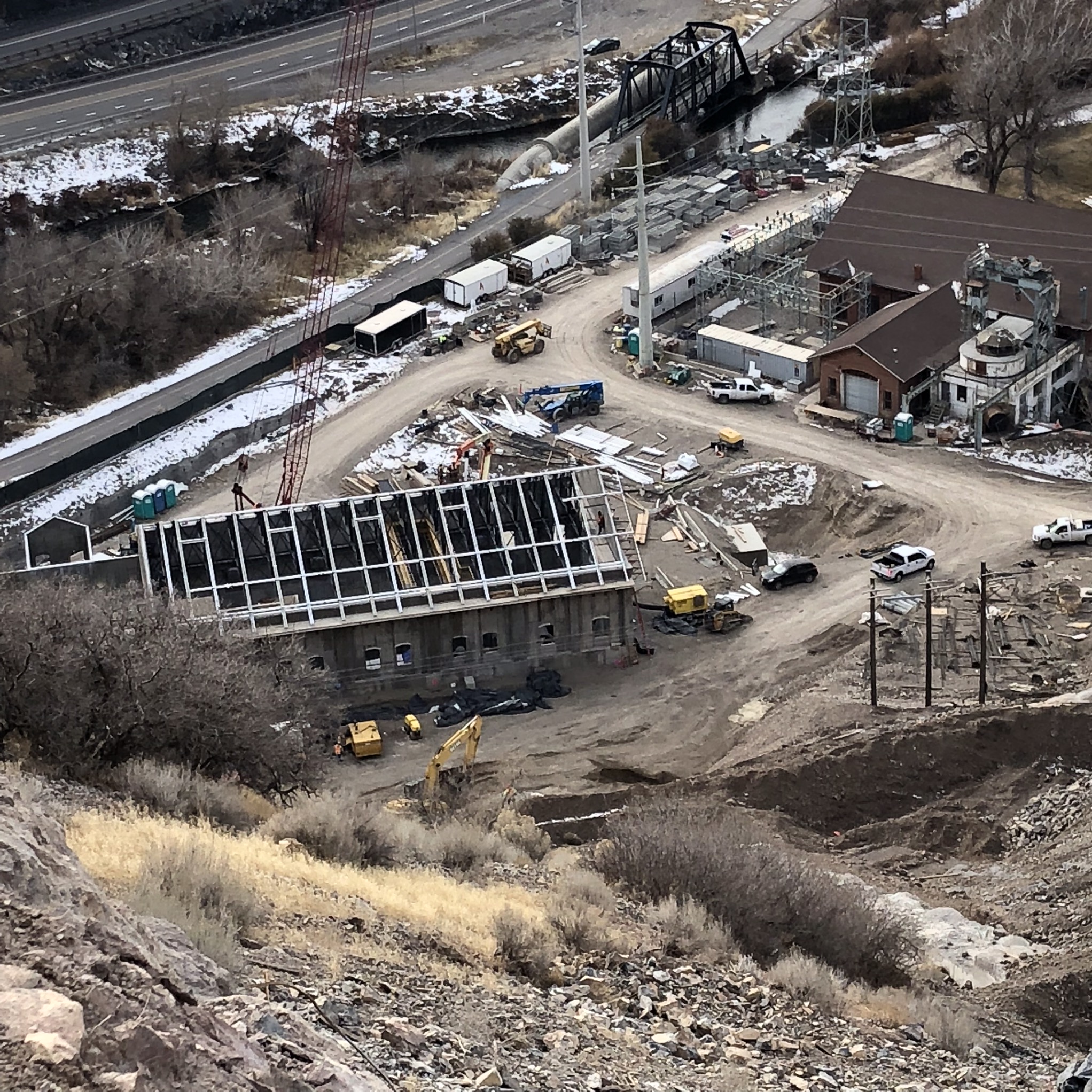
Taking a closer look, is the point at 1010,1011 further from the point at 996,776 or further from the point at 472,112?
the point at 472,112

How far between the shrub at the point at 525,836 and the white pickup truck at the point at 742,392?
3101 cm

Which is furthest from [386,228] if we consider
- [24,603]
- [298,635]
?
[24,603]

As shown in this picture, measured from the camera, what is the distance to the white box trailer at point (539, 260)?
67.6m

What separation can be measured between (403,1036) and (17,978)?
194 inches

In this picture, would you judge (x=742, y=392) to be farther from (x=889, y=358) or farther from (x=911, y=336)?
(x=911, y=336)

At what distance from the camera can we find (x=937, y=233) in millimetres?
63375

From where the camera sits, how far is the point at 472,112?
95.1 m

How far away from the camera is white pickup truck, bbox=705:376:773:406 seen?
57.2 metres

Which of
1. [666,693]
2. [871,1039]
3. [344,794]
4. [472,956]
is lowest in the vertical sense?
[666,693]

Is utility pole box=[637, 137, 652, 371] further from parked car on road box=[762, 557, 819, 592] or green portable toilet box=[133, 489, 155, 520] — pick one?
green portable toilet box=[133, 489, 155, 520]

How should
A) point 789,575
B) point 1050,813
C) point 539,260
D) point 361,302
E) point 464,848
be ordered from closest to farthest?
point 464,848, point 1050,813, point 789,575, point 361,302, point 539,260

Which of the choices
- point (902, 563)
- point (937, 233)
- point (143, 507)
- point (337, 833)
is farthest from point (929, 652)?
point (937, 233)

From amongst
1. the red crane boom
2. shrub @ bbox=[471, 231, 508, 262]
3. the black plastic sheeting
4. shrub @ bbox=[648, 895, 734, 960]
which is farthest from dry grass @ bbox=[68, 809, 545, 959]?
shrub @ bbox=[471, 231, 508, 262]

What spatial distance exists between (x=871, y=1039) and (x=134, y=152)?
74.6 metres
